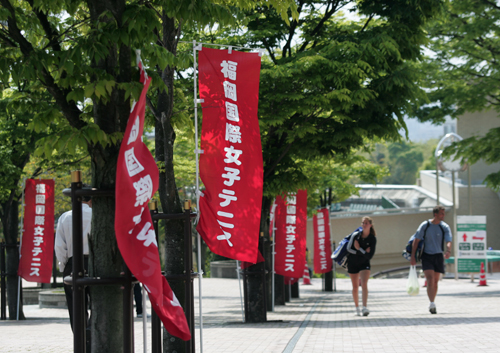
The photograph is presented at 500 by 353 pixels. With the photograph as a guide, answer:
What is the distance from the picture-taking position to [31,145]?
44.5 ft

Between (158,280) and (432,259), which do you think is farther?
(432,259)

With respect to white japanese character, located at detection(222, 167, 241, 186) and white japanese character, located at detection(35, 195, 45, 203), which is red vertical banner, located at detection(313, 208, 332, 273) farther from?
white japanese character, located at detection(222, 167, 241, 186)

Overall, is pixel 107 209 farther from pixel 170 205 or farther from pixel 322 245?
pixel 322 245

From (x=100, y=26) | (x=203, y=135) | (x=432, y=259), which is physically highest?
(x=100, y=26)

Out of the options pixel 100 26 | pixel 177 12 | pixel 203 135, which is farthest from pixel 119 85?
pixel 203 135

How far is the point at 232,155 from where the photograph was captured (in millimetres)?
6785

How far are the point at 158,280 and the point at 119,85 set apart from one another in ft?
5.08

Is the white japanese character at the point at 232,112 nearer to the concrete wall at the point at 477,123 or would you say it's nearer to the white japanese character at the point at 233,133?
the white japanese character at the point at 233,133

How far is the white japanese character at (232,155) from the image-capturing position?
675 centimetres

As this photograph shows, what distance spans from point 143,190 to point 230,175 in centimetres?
246

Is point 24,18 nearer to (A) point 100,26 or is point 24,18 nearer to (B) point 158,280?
(A) point 100,26

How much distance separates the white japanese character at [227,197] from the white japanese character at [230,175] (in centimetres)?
9

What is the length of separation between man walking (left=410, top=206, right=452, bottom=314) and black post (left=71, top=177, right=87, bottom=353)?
8657mm

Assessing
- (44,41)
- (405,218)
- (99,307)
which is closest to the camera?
(99,307)
